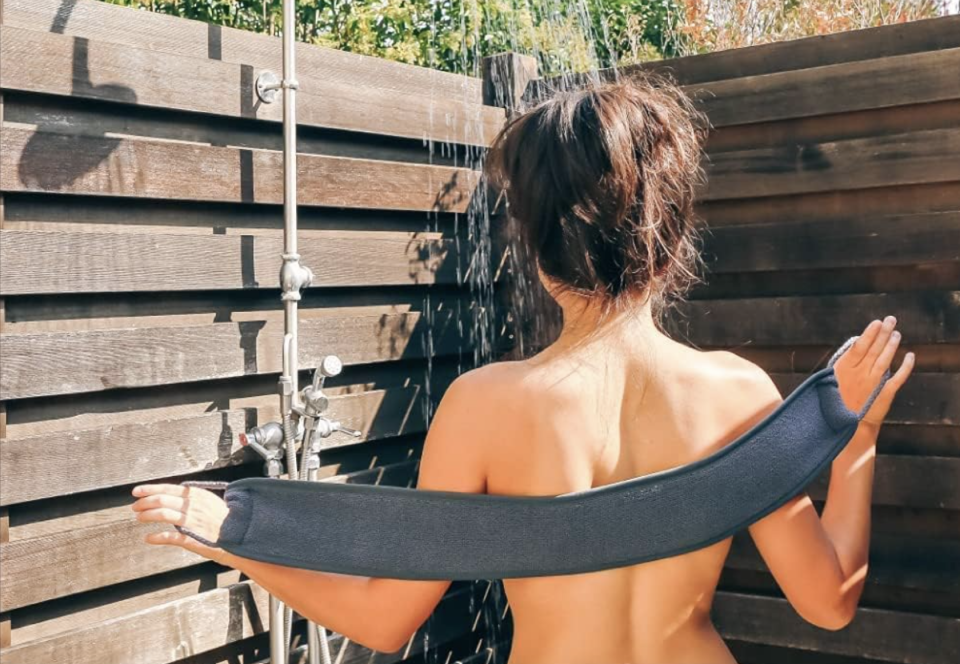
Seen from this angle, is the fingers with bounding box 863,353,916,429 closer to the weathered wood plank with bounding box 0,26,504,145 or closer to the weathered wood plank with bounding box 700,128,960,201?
the weathered wood plank with bounding box 700,128,960,201

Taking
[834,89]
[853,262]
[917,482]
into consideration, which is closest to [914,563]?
[917,482]

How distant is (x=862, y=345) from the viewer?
1.44 m

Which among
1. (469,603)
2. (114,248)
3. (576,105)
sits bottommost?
(469,603)

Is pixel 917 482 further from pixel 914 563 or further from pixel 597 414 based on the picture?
pixel 597 414

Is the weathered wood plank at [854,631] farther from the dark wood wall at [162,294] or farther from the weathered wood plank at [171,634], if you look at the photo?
the weathered wood plank at [171,634]

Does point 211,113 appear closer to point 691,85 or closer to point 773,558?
point 691,85

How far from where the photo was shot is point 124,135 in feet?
7.66

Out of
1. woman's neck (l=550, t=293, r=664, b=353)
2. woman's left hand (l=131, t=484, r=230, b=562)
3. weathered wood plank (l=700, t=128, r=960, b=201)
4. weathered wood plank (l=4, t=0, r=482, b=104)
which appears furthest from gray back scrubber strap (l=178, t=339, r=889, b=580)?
weathered wood plank (l=700, t=128, r=960, b=201)

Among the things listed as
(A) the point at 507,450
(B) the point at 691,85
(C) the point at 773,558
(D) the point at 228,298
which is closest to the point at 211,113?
(D) the point at 228,298

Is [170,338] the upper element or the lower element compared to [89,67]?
lower

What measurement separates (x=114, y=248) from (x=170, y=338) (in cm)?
23

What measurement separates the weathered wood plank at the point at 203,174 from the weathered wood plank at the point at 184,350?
289 millimetres

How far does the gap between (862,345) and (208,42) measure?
170 centimetres

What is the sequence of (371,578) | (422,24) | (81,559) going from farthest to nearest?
(422,24)
(81,559)
(371,578)
